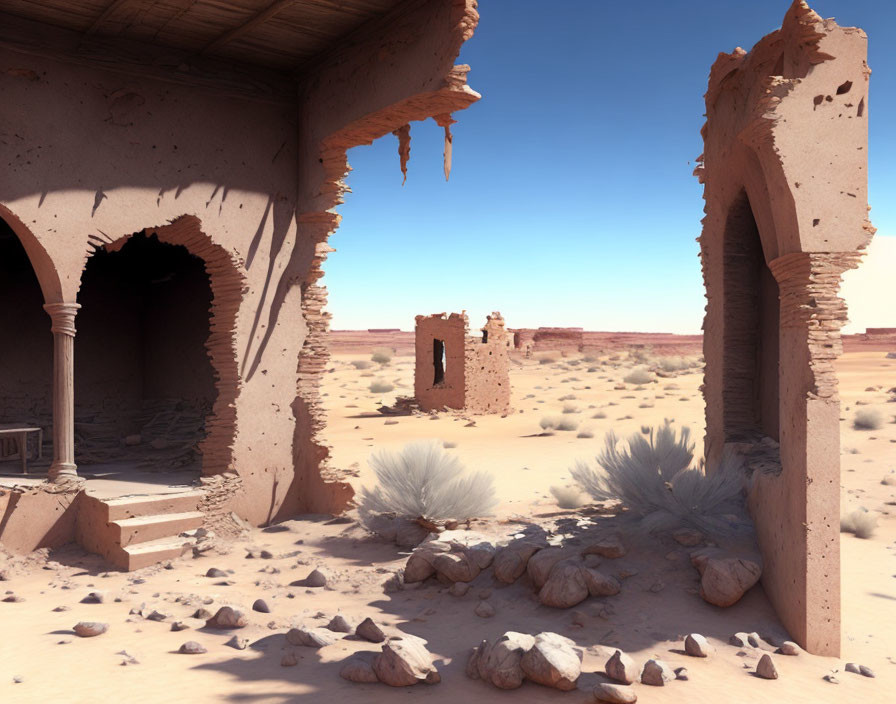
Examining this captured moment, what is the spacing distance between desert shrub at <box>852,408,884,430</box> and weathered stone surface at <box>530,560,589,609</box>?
1407cm

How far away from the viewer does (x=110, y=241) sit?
8.91m

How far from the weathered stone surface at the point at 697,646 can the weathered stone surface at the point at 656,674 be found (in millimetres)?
447

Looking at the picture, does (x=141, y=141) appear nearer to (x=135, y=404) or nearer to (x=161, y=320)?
(x=161, y=320)

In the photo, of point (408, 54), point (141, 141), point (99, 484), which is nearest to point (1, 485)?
point (99, 484)

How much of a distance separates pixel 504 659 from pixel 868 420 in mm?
15786

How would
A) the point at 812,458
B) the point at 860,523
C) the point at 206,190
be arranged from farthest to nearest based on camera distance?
the point at 860,523 < the point at 206,190 < the point at 812,458

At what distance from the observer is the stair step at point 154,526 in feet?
27.1

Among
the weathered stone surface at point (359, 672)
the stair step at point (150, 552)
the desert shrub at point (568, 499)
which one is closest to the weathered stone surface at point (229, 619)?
the weathered stone surface at point (359, 672)

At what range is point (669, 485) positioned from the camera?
8.05m

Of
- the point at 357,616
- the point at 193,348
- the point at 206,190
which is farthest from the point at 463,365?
the point at 357,616

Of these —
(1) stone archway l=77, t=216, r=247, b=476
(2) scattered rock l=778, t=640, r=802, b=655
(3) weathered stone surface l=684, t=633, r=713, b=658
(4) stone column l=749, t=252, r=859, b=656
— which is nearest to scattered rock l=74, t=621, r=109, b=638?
(1) stone archway l=77, t=216, r=247, b=476

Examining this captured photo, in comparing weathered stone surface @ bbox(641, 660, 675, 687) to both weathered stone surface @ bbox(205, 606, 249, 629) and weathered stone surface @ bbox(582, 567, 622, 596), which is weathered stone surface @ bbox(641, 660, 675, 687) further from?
weathered stone surface @ bbox(205, 606, 249, 629)

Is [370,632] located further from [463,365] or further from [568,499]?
[463,365]

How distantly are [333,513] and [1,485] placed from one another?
388 centimetres
